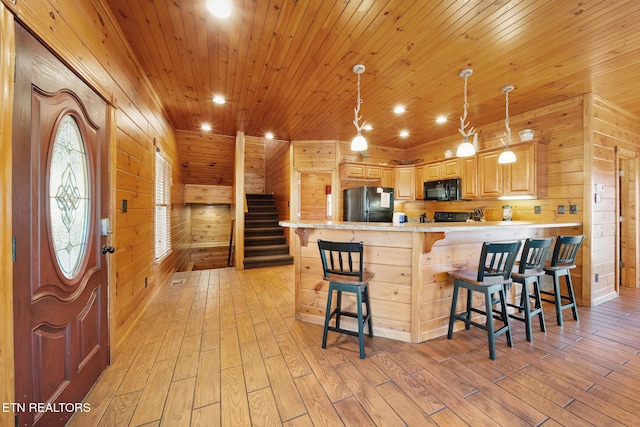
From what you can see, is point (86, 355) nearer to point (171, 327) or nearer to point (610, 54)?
point (171, 327)

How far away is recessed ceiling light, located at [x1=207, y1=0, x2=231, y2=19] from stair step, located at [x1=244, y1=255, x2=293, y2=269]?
400 cm

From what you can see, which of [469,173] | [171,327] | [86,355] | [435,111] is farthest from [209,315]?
[469,173]

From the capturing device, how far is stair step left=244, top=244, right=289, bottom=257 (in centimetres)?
536

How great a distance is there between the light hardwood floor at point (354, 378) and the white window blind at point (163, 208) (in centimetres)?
132

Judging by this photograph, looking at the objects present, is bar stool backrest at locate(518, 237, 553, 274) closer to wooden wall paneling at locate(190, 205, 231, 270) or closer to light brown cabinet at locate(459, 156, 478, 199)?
light brown cabinet at locate(459, 156, 478, 199)

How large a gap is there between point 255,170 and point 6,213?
7166 millimetres

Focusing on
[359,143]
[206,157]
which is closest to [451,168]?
[359,143]

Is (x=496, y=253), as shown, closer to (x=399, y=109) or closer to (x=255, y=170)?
(x=399, y=109)

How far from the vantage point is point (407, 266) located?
2.36m

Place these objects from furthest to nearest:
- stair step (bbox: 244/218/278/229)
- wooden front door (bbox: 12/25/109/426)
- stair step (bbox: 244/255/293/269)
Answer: stair step (bbox: 244/218/278/229) < stair step (bbox: 244/255/293/269) < wooden front door (bbox: 12/25/109/426)

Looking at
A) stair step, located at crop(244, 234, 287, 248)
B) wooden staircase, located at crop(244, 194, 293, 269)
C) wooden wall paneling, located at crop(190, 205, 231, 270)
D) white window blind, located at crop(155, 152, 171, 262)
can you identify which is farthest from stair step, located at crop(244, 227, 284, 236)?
wooden wall paneling, located at crop(190, 205, 231, 270)

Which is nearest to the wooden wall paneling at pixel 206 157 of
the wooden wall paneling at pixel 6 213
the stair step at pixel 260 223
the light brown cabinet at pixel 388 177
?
the stair step at pixel 260 223

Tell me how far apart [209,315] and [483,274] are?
282 cm

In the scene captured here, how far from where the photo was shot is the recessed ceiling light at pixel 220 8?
5.90 feet
